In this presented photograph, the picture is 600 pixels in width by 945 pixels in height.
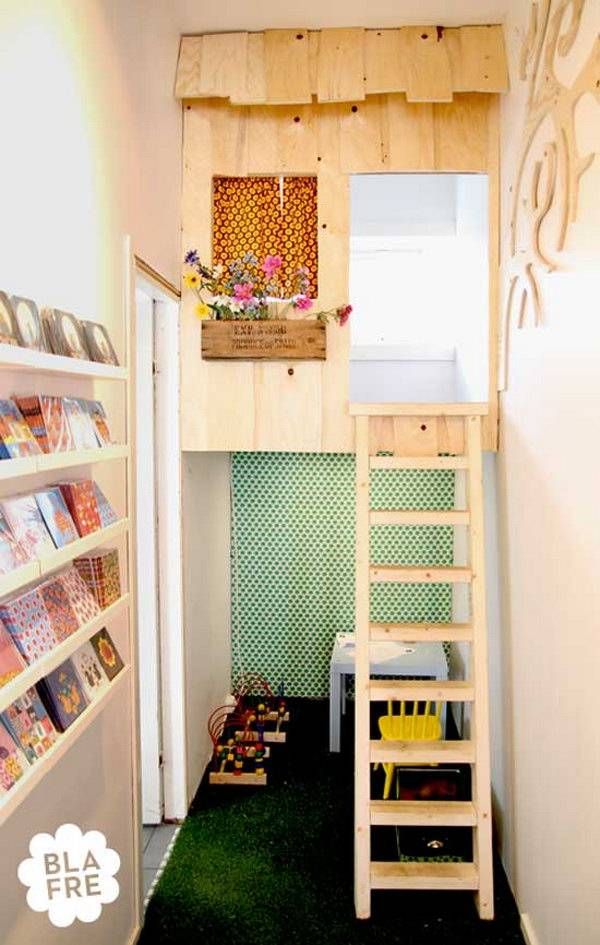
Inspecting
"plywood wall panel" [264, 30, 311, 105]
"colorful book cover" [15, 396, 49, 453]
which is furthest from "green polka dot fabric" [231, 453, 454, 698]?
"colorful book cover" [15, 396, 49, 453]

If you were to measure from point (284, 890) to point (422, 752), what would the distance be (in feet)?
2.19

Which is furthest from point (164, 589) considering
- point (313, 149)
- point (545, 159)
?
point (545, 159)

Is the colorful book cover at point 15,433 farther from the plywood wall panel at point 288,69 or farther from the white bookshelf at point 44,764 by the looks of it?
the plywood wall panel at point 288,69

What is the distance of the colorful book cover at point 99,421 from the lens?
185 cm

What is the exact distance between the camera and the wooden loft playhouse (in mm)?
2779

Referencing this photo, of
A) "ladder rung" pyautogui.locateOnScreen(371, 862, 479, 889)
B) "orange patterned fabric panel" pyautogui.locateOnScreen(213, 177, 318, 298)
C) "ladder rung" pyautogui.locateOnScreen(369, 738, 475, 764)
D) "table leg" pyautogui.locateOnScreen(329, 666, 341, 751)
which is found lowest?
"ladder rung" pyautogui.locateOnScreen(371, 862, 479, 889)

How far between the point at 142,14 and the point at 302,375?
132 centimetres

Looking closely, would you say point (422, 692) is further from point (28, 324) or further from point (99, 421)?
point (28, 324)

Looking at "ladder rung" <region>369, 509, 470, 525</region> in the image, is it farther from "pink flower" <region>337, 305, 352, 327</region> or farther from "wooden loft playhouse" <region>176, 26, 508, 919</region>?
"pink flower" <region>337, 305, 352, 327</region>

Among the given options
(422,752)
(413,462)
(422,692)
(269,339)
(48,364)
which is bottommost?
(422,752)

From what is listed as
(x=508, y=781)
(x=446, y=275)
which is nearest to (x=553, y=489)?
(x=508, y=781)

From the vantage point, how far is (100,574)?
190 cm

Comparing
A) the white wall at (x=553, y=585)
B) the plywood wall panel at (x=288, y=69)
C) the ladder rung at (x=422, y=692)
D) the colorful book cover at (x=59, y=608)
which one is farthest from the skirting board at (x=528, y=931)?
the plywood wall panel at (x=288, y=69)

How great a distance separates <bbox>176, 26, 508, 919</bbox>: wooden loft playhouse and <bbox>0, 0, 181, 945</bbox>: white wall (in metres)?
0.28
